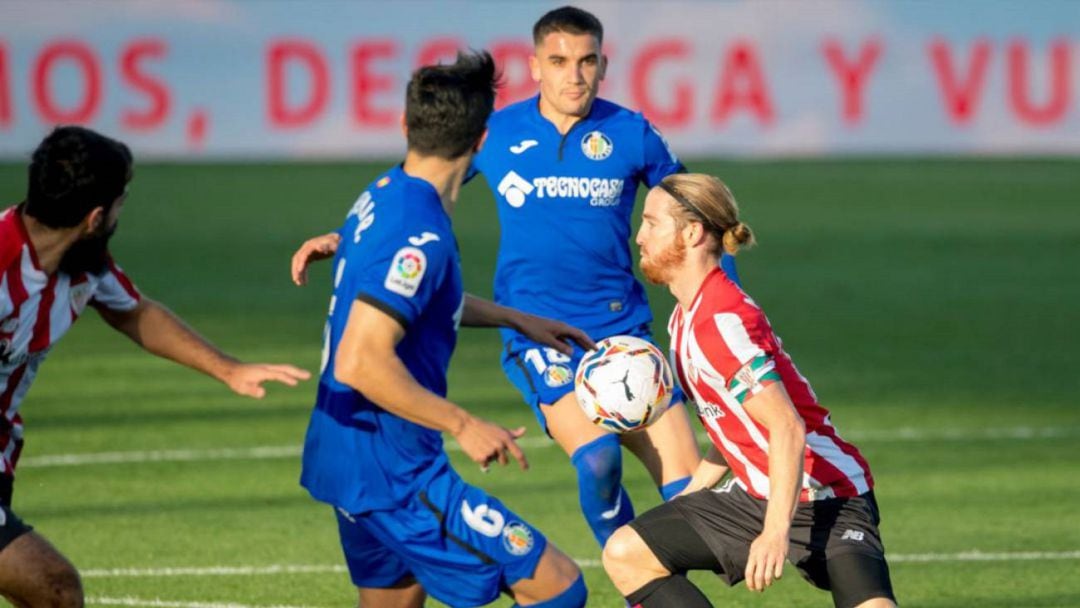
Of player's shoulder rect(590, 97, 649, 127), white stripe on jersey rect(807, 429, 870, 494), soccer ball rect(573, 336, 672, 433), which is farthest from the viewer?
player's shoulder rect(590, 97, 649, 127)

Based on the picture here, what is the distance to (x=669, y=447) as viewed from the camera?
25.8 feet

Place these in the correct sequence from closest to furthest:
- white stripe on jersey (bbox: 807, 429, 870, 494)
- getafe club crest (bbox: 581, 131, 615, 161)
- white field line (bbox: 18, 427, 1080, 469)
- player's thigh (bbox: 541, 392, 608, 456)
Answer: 1. white stripe on jersey (bbox: 807, 429, 870, 494)
2. player's thigh (bbox: 541, 392, 608, 456)
3. getafe club crest (bbox: 581, 131, 615, 161)
4. white field line (bbox: 18, 427, 1080, 469)

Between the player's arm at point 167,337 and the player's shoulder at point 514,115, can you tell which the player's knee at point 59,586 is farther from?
the player's shoulder at point 514,115

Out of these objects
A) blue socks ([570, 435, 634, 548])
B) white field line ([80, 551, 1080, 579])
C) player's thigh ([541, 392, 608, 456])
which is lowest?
white field line ([80, 551, 1080, 579])

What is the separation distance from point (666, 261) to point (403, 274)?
1.02 m

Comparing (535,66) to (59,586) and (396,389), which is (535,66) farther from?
(59,586)

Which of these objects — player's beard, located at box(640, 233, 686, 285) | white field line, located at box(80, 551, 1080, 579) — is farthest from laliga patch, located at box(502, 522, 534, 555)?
white field line, located at box(80, 551, 1080, 579)

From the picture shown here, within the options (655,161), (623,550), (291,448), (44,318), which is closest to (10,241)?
(44,318)

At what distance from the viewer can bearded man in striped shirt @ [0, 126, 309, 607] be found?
5.94 m

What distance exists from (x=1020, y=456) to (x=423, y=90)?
20.2 feet

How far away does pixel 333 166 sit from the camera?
3322 centimetres

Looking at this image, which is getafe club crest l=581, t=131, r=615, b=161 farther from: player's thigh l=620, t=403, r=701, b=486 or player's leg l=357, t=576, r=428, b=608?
player's leg l=357, t=576, r=428, b=608

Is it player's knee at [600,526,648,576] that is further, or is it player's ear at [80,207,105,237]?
player's knee at [600,526,648,576]

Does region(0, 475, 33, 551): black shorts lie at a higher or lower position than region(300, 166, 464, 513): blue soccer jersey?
lower
